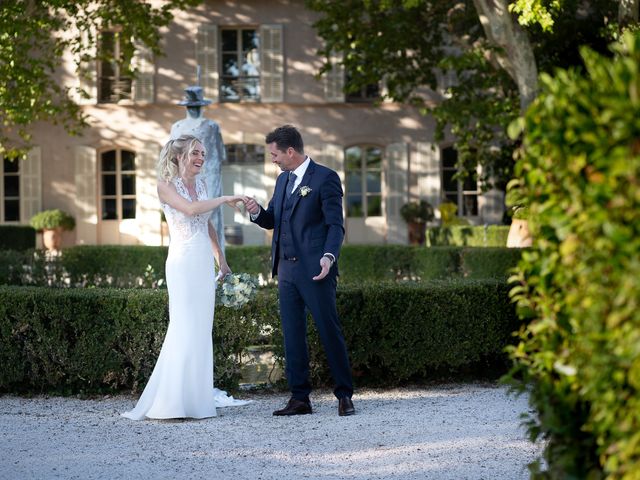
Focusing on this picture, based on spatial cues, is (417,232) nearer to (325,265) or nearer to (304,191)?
(304,191)

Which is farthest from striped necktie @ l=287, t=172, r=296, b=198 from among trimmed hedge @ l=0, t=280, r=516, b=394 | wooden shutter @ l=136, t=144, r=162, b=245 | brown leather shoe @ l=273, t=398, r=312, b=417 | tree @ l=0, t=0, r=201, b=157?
wooden shutter @ l=136, t=144, r=162, b=245

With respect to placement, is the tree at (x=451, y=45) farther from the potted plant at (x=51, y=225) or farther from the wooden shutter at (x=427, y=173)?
the potted plant at (x=51, y=225)

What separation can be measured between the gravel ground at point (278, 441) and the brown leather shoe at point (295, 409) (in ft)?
0.20

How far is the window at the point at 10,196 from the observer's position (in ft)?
66.1

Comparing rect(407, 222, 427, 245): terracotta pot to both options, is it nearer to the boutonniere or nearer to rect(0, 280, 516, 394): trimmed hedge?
rect(0, 280, 516, 394): trimmed hedge

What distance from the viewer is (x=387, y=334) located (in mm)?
6340

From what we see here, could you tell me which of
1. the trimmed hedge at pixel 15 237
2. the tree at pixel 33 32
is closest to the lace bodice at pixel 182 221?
the tree at pixel 33 32

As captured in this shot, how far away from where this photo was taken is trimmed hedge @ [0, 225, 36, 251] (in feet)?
54.9

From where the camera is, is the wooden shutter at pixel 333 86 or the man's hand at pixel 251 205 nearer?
the man's hand at pixel 251 205

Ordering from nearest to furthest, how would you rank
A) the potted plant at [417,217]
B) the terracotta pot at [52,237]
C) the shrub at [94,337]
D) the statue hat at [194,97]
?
the shrub at [94,337]
the statue hat at [194,97]
the potted plant at [417,217]
the terracotta pot at [52,237]

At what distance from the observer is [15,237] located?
16953 millimetres

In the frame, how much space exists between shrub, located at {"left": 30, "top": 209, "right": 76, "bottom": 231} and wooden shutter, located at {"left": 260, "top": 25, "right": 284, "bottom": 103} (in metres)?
4.84

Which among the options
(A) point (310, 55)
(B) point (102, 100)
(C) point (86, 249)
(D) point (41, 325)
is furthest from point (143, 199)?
(D) point (41, 325)

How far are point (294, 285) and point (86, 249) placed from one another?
770 centimetres
